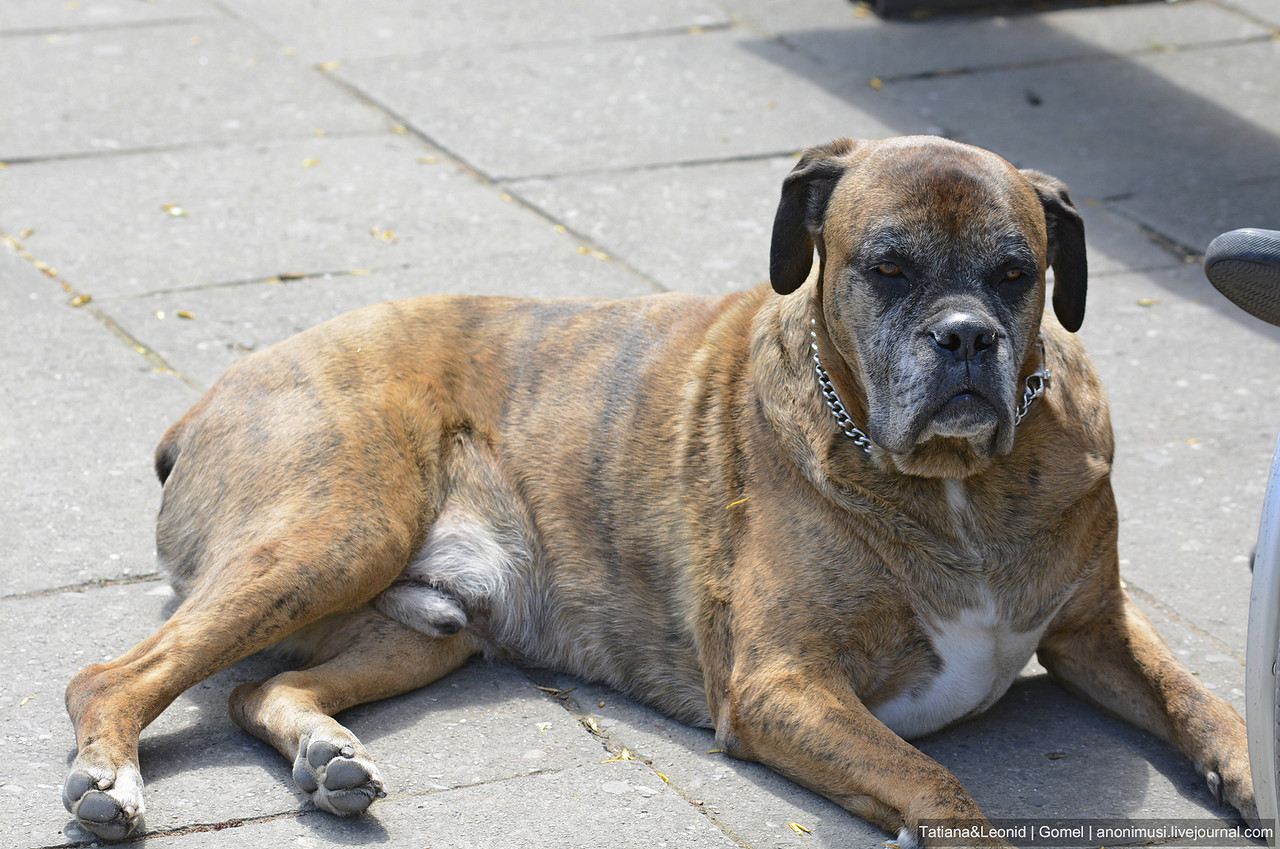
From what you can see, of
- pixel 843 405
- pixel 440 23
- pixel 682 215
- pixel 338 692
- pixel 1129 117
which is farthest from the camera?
pixel 440 23

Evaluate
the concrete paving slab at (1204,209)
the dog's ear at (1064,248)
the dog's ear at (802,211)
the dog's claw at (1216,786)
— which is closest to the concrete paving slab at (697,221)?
the concrete paving slab at (1204,209)

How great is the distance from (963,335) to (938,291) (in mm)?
154

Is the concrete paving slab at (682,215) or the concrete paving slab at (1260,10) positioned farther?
the concrete paving slab at (1260,10)

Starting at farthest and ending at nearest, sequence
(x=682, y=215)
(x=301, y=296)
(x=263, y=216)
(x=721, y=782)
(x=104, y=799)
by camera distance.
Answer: (x=682, y=215) → (x=263, y=216) → (x=301, y=296) → (x=721, y=782) → (x=104, y=799)

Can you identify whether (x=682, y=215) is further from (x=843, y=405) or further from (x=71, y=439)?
(x=843, y=405)

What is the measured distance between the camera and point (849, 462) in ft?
11.9

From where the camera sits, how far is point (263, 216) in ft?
22.0

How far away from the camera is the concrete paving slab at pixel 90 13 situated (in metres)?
9.00

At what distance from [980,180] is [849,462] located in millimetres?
747

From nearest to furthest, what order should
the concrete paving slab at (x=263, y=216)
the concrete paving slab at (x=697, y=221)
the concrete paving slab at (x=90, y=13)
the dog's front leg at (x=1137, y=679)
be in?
the dog's front leg at (x=1137, y=679) < the concrete paving slab at (x=263, y=216) < the concrete paving slab at (x=697, y=221) < the concrete paving slab at (x=90, y=13)

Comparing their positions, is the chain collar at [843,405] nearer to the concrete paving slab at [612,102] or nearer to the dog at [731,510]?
the dog at [731,510]

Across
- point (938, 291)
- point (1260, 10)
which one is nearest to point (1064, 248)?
point (938, 291)

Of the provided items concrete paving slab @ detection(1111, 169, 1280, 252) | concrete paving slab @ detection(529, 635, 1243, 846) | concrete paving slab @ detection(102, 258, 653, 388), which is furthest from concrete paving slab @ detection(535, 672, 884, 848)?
concrete paving slab @ detection(1111, 169, 1280, 252)

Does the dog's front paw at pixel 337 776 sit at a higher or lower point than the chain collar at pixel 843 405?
lower
